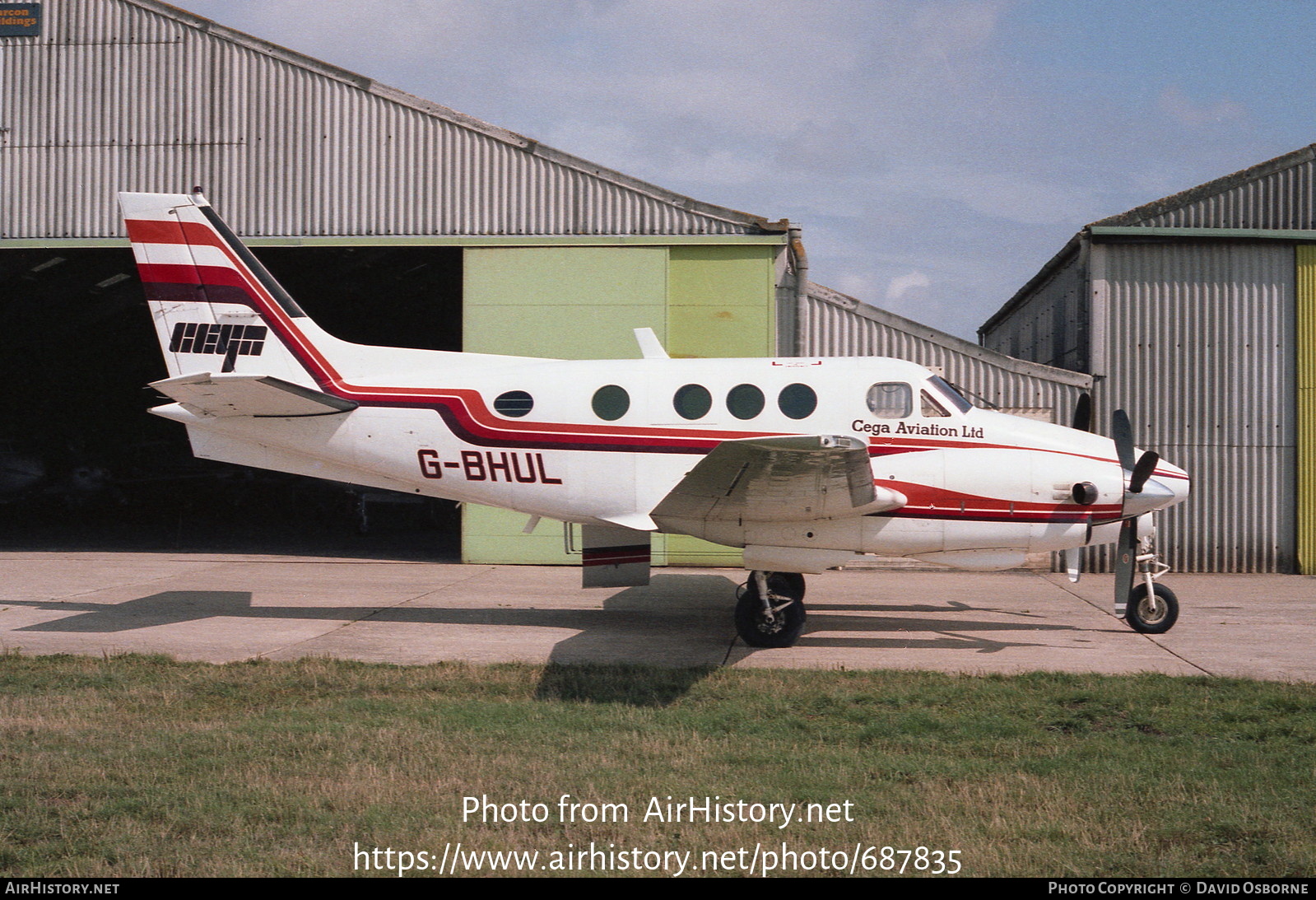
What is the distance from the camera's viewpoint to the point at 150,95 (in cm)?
1719

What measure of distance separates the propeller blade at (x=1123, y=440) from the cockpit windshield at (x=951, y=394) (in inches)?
63.4

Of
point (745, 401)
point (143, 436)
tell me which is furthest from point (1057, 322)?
point (143, 436)

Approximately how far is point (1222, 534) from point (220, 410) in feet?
52.4

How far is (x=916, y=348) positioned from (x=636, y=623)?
341 inches

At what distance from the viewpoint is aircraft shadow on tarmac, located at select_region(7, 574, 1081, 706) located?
9.39m

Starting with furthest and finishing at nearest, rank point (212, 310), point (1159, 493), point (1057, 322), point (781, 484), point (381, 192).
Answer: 1. point (1057, 322)
2. point (381, 192)
3. point (212, 310)
4. point (1159, 493)
5. point (781, 484)

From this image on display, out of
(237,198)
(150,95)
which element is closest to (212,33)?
(150,95)

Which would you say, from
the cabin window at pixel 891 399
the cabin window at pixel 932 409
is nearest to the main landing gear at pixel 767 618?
the cabin window at pixel 891 399

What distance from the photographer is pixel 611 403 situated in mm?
10750

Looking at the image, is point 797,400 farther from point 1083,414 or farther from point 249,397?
point 249,397

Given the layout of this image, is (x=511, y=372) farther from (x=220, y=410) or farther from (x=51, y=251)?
(x=51, y=251)


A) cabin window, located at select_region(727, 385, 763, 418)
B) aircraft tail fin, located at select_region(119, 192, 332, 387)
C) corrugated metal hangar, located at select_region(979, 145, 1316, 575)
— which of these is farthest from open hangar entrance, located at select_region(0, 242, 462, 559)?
corrugated metal hangar, located at select_region(979, 145, 1316, 575)

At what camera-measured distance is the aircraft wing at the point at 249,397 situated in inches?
416

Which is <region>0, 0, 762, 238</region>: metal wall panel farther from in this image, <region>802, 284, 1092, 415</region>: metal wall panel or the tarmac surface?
the tarmac surface
